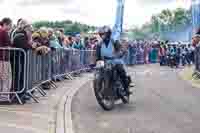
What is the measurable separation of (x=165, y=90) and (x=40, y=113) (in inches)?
260

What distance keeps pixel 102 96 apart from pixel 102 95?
24mm

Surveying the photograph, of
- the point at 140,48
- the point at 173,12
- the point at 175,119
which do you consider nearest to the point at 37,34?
the point at 175,119

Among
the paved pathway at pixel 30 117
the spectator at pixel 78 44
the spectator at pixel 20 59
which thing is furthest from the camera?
the spectator at pixel 78 44

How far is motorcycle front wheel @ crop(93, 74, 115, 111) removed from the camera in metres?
11.9

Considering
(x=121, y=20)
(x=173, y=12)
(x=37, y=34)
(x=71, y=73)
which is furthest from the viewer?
(x=173, y=12)

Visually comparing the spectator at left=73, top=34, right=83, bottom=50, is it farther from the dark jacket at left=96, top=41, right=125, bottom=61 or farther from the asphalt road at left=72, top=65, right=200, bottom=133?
the dark jacket at left=96, top=41, right=125, bottom=61

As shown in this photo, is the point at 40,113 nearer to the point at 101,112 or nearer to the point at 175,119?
the point at 101,112

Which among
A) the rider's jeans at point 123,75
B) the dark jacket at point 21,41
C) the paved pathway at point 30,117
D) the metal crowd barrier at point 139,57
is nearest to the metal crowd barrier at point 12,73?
the dark jacket at point 21,41

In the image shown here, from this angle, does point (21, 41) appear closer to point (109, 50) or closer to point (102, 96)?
point (109, 50)

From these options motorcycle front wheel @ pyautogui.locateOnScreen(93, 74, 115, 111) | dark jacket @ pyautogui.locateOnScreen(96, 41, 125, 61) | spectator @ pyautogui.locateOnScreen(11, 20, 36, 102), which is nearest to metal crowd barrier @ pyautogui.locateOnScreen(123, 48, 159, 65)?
dark jacket @ pyautogui.locateOnScreen(96, 41, 125, 61)

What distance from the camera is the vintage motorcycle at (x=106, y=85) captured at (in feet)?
39.2

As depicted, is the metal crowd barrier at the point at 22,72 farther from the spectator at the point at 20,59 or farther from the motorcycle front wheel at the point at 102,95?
the motorcycle front wheel at the point at 102,95

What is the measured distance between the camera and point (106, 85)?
12164 mm

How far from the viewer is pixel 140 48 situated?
141 ft
